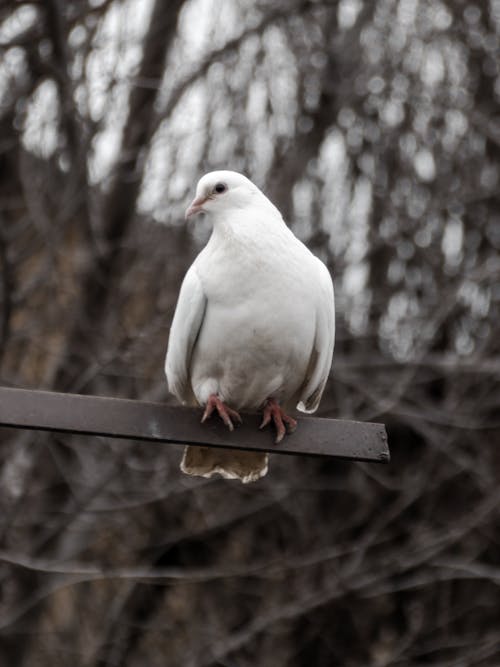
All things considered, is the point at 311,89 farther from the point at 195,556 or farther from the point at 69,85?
the point at 195,556

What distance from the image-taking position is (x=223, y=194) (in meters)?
4.16

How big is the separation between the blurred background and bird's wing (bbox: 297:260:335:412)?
2.58 metres

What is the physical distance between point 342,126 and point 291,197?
47.8 inches

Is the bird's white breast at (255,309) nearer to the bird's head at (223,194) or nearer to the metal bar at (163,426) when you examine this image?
the bird's head at (223,194)

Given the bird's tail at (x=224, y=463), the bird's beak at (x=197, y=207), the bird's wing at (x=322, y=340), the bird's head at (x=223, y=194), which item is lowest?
the bird's tail at (x=224, y=463)

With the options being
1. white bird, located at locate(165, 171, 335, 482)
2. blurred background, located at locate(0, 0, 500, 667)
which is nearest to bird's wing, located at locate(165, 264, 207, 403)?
white bird, located at locate(165, 171, 335, 482)

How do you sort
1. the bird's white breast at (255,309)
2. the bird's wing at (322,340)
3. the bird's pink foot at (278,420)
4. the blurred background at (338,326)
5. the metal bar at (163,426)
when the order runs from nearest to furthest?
the metal bar at (163,426), the bird's pink foot at (278,420), the bird's white breast at (255,309), the bird's wing at (322,340), the blurred background at (338,326)

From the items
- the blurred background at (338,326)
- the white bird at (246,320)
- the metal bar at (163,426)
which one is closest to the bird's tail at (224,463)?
the white bird at (246,320)

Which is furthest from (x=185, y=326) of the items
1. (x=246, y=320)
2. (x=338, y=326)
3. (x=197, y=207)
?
(x=338, y=326)

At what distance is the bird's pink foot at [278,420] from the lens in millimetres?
3362

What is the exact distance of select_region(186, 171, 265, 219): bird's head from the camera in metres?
4.14

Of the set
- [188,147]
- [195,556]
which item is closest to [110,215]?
[188,147]

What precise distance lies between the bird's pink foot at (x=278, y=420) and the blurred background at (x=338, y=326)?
3.04 metres

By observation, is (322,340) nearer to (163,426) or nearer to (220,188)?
(220,188)
